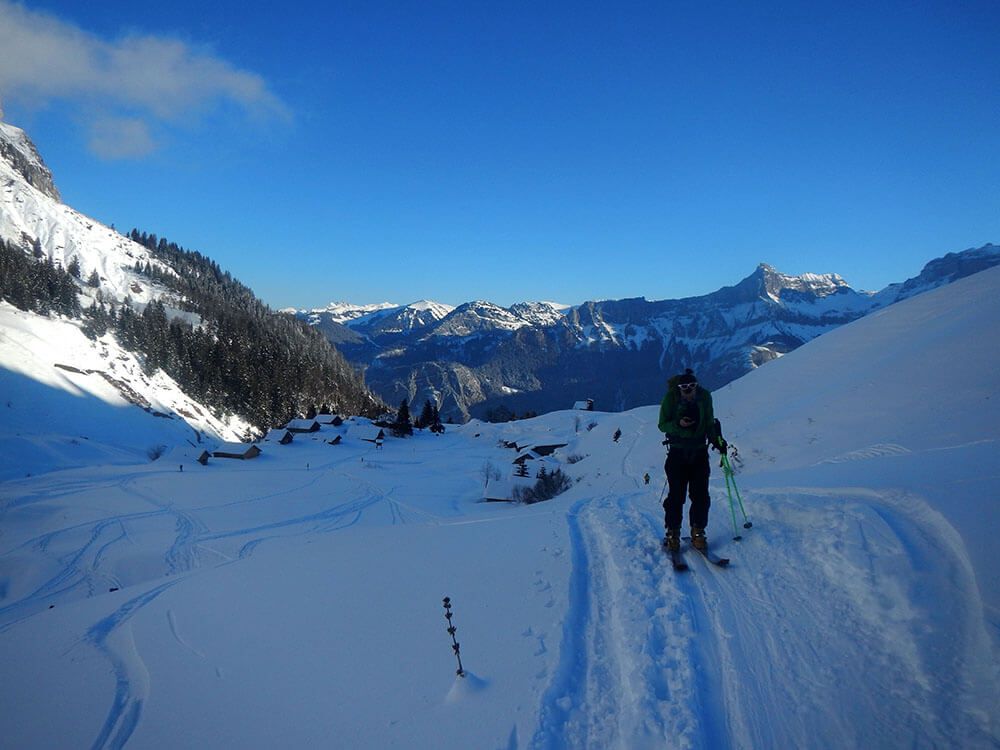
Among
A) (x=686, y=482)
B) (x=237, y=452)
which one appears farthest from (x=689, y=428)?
(x=237, y=452)

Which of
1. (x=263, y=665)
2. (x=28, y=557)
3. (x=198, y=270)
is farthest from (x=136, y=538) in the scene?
(x=198, y=270)

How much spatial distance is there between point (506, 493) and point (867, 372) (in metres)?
17.7

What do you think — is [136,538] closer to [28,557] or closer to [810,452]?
[28,557]

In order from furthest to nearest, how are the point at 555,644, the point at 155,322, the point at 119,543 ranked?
the point at 155,322, the point at 119,543, the point at 555,644

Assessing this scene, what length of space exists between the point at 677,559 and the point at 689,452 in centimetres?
139

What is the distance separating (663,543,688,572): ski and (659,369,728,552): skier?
39mm

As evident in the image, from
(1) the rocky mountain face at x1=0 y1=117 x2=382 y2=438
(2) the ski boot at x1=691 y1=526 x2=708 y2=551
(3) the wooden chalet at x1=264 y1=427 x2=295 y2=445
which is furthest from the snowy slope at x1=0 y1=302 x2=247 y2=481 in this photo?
(2) the ski boot at x1=691 y1=526 x2=708 y2=551

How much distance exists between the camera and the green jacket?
5.91 meters

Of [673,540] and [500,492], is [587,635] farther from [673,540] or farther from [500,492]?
[500,492]

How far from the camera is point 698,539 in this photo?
19.1 feet

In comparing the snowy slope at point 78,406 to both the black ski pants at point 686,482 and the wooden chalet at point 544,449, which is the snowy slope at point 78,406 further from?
the black ski pants at point 686,482

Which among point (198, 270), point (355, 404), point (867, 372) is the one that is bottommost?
point (355, 404)

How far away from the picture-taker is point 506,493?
83.7ft

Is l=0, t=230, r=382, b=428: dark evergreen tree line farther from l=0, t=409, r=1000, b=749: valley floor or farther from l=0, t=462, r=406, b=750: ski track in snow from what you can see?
l=0, t=409, r=1000, b=749: valley floor
